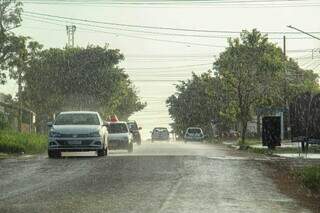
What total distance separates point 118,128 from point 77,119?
10.7 metres

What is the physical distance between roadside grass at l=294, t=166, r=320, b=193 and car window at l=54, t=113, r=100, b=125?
9999 millimetres

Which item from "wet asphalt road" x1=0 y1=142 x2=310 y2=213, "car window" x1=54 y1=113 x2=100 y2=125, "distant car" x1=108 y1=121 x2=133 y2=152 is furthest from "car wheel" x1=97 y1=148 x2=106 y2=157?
"distant car" x1=108 y1=121 x2=133 y2=152

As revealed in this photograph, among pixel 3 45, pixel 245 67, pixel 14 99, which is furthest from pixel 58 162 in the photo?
pixel 14 99

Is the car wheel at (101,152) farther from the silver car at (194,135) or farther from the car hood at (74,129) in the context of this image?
the silver car at (194,135)

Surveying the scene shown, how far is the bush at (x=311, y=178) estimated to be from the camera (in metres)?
15.9

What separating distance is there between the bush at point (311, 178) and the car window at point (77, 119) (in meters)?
10.1

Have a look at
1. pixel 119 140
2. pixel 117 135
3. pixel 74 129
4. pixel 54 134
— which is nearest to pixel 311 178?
pixel 74 129

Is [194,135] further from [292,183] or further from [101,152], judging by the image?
[292,183]

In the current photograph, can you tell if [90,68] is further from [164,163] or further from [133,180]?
[133,180]

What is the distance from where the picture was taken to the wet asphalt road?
12.0 meters

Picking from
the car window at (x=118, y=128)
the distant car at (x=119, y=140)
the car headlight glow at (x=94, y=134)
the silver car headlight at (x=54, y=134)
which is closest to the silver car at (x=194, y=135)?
the car window at (x=118, y=128)

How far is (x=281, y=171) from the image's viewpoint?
19766 millimetres

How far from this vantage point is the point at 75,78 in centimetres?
7444

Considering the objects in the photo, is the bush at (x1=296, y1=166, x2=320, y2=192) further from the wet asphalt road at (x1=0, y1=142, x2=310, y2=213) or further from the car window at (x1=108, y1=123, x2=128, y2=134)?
the car window at (x1=108, y1=123, x2=128, y2=134)
